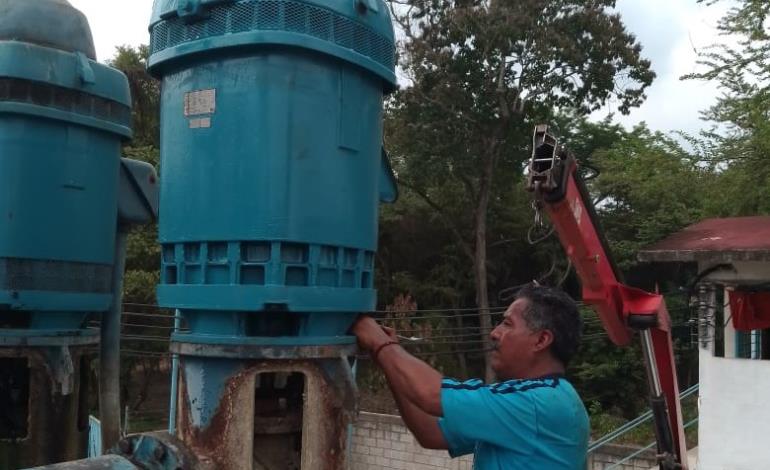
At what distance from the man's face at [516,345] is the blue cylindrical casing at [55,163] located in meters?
2.89

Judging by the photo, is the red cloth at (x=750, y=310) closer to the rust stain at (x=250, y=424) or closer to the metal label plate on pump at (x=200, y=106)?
the rust stain at (x=250, y=424)

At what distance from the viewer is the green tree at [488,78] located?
14898 millimetres

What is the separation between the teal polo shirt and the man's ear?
129mm

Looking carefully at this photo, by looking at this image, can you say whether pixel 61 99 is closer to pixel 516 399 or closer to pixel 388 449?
pixel 516 399

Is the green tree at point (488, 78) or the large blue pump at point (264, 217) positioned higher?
the green tree at point (488, 78)

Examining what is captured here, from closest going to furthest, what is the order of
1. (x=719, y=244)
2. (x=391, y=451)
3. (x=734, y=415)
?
(x=719, y=244) < (x=734, y=415) < (x=391, y=451)

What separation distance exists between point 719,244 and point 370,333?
5.78 m

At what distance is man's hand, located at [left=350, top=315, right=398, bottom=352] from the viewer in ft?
8.78

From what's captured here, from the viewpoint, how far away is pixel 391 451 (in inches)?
522

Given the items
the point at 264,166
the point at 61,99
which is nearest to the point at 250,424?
the point at 264,166

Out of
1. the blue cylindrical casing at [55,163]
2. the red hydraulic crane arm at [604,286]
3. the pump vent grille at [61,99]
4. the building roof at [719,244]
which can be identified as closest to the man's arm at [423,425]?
the red hydraulic crane arm at [604,286]

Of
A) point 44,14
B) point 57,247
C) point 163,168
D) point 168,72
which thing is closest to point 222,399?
point 163,168

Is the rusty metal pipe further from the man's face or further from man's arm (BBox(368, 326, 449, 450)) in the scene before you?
the man's face

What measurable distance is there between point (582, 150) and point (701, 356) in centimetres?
1346
